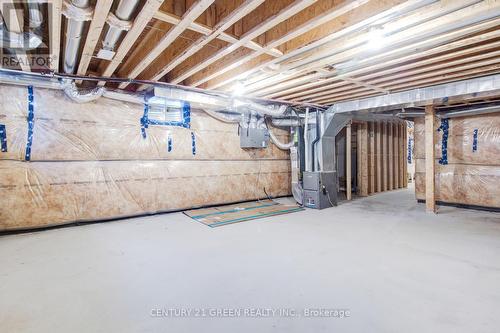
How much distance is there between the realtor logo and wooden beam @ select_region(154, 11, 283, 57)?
0.78 meters

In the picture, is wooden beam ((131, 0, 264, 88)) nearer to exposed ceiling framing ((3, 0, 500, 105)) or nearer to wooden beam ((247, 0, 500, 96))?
exposed ceiling framing ((3, 0, 500, 105))

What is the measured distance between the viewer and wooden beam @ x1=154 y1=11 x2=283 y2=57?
2.01 m

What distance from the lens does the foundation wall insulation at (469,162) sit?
475 centimetres

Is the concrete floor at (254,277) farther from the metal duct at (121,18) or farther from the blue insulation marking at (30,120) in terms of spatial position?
the metal duct at (121,18)

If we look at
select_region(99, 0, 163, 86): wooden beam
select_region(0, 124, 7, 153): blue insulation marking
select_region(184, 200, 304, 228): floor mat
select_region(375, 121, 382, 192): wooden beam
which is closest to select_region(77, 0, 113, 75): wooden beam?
select_region(99, 0, 163, 86): wooden beam

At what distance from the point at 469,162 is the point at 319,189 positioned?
9.83 feet

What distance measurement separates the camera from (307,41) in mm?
2441

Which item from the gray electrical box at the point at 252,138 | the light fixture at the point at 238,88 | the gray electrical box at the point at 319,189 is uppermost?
the light fixture at the point at 238,88

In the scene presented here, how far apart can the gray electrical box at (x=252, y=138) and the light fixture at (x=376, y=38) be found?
3.39m

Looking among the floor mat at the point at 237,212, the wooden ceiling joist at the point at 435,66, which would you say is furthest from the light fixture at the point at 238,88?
the floor mat at the point at 237,212

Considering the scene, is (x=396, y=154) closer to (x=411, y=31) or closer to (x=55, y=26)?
(x=411, y=31)

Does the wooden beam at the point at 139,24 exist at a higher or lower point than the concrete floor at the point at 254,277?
higher

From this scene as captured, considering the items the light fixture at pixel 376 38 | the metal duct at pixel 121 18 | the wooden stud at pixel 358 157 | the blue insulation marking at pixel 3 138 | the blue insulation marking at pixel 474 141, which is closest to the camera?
the metal duct at pixel 121 18

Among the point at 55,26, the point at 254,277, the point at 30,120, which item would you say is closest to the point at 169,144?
the point at 30,120
